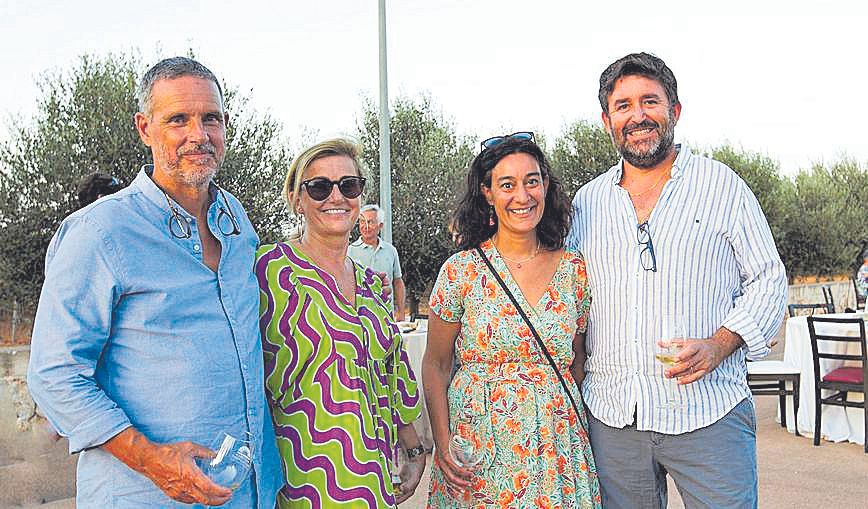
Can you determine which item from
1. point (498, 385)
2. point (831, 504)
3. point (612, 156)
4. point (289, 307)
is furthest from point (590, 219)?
point (612, 156)

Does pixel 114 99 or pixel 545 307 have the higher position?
pixel 114 99

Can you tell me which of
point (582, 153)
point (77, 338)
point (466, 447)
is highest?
point (582, 153)

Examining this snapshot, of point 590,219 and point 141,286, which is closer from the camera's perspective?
point 141,286

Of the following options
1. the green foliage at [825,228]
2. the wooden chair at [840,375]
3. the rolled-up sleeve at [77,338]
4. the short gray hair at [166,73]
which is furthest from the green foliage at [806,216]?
the rolled-up sleeve at [77,338]

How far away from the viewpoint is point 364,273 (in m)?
2.88

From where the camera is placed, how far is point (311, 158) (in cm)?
281

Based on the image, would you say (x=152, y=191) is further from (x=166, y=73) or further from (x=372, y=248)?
(x=372, y=248)

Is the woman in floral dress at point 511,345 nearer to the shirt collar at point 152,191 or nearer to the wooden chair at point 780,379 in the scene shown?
the shirt collar at point 152,191

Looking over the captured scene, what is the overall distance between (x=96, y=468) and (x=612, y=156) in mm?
19680

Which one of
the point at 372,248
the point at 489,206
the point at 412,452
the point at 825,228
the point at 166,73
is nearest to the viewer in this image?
the point at 166,73

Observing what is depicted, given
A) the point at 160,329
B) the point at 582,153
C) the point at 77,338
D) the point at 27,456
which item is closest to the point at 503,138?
the point at 160,329

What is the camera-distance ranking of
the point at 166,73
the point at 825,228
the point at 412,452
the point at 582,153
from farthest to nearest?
the point at 825,228 → the point at 582,153 → the point at 412,452 → the point at 166,73

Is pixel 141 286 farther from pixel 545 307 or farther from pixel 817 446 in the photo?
pixel 817 446

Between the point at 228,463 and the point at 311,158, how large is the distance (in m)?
1.12
